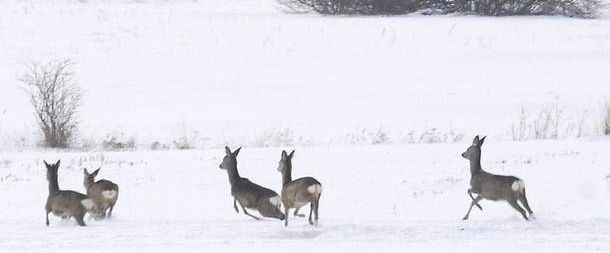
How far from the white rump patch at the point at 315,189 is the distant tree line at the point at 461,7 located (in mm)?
29309

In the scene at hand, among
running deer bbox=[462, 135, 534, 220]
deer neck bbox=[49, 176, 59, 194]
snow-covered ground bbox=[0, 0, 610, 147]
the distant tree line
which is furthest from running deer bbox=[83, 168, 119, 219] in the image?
the distant tree line

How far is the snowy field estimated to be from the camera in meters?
10.1

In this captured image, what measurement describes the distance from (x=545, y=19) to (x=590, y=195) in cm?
2507

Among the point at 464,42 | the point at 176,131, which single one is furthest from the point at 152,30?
the point at 176,131

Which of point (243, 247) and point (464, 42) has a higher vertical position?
point (464, 42)

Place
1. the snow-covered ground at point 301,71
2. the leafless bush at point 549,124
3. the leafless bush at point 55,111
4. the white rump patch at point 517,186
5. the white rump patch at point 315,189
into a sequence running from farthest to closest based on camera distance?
the snow-covered ground at point 301,71 → the leafless bush at point 55,111 → the leafless bush at point 549,124 → the white rump patch at point 517,186 → the white rump patch at point 315,189

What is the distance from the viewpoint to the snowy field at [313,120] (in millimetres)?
10148

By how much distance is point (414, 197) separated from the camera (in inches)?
492

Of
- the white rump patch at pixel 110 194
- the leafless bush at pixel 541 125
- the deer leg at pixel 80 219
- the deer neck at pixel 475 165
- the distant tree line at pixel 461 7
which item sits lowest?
the deer leg at pixel 80 219

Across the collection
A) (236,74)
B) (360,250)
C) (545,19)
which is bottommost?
(360,250)

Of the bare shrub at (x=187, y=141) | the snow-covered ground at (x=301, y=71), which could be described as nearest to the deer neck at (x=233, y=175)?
the bare shrub at (x=187, y=141)

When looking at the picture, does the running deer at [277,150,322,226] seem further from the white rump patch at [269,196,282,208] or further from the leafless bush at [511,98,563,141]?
the leafless bush at [511,98,563,141]

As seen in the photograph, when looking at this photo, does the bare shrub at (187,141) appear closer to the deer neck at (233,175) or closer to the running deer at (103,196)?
the running deer at (103,196)

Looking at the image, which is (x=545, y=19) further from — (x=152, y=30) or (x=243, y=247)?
(x=243, y=247)
